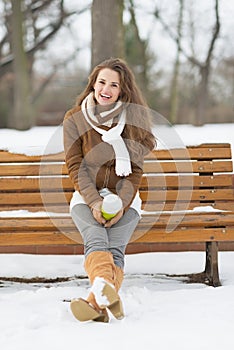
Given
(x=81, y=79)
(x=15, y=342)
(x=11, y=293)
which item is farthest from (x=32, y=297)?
(x=81, y=79)

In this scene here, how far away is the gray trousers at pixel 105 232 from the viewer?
11.2 feet

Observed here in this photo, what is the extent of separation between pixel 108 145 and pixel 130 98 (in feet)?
1.09

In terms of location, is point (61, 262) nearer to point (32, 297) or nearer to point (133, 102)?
point (32, 297)

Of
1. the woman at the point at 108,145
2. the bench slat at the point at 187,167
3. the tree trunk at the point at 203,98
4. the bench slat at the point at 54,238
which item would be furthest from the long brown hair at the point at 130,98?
the tree trunk at the point at 203,98

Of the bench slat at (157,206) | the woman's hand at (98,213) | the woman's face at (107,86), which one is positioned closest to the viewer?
the woman's hand at (98,213)

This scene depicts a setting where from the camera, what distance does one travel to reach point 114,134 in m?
3.75

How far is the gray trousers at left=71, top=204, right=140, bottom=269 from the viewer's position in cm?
342

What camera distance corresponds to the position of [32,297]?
3662 millimetres

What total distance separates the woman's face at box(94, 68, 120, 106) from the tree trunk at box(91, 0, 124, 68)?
369cm

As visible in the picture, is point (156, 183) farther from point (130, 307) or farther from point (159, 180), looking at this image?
point (130, 307)

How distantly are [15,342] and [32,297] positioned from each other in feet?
2.62

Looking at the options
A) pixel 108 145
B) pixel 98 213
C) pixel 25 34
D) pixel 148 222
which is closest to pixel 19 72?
pixel 25 34

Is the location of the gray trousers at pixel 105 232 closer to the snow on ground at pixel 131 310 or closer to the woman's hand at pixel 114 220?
the woman's hand at pixel 114 220

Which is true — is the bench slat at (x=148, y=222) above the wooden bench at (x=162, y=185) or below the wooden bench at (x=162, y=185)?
below
